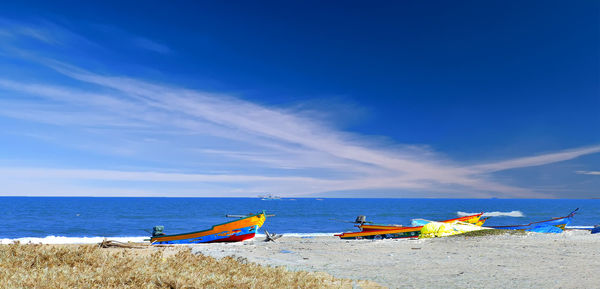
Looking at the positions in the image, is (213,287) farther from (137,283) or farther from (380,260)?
(380,260)

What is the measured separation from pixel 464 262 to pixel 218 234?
21.5m

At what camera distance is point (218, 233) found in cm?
3206

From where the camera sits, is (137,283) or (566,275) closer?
(137,283)

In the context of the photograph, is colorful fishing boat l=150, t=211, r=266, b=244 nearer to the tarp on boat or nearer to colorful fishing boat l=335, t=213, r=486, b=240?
colorful fishing boat l=335, t=213, r=486, b=240

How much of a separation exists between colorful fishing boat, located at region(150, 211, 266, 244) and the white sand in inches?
417

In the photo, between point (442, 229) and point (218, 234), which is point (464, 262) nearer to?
point (442, 229)

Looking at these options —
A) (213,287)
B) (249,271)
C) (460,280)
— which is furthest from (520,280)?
(213,287)

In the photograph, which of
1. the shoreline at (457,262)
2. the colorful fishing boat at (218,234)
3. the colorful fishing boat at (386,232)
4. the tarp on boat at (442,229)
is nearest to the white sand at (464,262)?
the shoreline at (457,262)

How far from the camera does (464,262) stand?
16469 millimetres

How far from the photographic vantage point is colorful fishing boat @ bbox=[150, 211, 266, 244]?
3170cm

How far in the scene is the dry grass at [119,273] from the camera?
7496 millimetres

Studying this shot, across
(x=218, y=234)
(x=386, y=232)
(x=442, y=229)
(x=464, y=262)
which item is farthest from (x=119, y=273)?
(x=386, y=232)

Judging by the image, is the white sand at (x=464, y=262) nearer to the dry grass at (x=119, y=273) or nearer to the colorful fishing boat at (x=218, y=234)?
the dry grass at (x=119, y=273)

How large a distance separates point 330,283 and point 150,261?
508 centimetres
